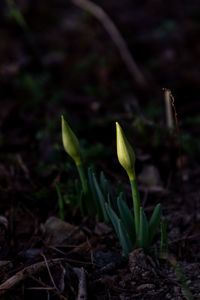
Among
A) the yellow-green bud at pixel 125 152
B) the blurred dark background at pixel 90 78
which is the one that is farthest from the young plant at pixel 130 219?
the blurred dark background at pixel 90 78

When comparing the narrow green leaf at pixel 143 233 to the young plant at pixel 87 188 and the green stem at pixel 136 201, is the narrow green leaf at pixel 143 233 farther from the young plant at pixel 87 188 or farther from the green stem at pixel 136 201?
the young plant at pixel 87 188

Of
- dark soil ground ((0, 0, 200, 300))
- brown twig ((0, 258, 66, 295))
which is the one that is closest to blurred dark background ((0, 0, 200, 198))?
dark soil ground ((0, 0, 200, 300))

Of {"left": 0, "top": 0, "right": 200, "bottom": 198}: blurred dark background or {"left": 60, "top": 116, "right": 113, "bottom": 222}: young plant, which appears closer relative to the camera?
{"left": 60, "top": 116, "right": 113, "bottom": 222}: young plant

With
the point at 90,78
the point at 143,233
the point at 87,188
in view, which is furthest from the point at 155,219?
the point at 90,78

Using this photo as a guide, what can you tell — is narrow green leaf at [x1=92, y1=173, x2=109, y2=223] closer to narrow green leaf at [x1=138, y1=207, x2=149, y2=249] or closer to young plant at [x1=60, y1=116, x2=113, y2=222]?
young plant at [x1=60, y1=116, x2=113, y2=222]

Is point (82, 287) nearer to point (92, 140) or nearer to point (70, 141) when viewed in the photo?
point (70, 141)

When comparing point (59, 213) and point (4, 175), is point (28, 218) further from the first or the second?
point (4, 175)
